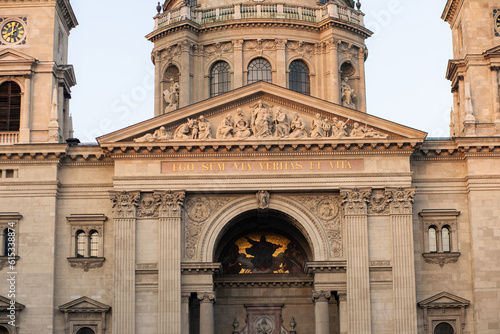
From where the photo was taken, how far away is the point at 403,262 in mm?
41562

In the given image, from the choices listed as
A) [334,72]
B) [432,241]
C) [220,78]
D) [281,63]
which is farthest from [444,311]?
[220,78]

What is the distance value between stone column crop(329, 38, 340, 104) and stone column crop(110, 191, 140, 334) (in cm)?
1580

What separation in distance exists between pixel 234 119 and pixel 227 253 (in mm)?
7249

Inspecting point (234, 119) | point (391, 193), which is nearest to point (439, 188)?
point (391, 193)

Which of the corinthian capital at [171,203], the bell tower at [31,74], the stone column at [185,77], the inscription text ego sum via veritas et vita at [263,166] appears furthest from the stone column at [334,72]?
the bell tower at [31,74]

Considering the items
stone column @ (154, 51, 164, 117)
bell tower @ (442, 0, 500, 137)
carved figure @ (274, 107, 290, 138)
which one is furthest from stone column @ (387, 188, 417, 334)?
stone column @ (154, 51, 164, 117)

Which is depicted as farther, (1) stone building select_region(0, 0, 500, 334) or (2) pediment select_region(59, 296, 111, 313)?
(2) pediment select_region(59, 296, 111, 313)

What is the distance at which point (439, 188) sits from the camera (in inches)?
1726

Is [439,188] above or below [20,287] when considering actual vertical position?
above

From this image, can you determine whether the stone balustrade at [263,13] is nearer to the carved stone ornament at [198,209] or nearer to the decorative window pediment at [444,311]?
the carved stone ornament at [198,209]

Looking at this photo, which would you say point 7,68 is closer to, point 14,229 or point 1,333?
point 14,229

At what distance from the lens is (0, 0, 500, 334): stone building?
41.8m

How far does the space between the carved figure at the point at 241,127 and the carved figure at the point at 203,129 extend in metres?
1.13

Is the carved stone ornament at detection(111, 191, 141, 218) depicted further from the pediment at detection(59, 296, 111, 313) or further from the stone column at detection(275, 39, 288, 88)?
the stone column at detection(275, 39, 288, 88)
